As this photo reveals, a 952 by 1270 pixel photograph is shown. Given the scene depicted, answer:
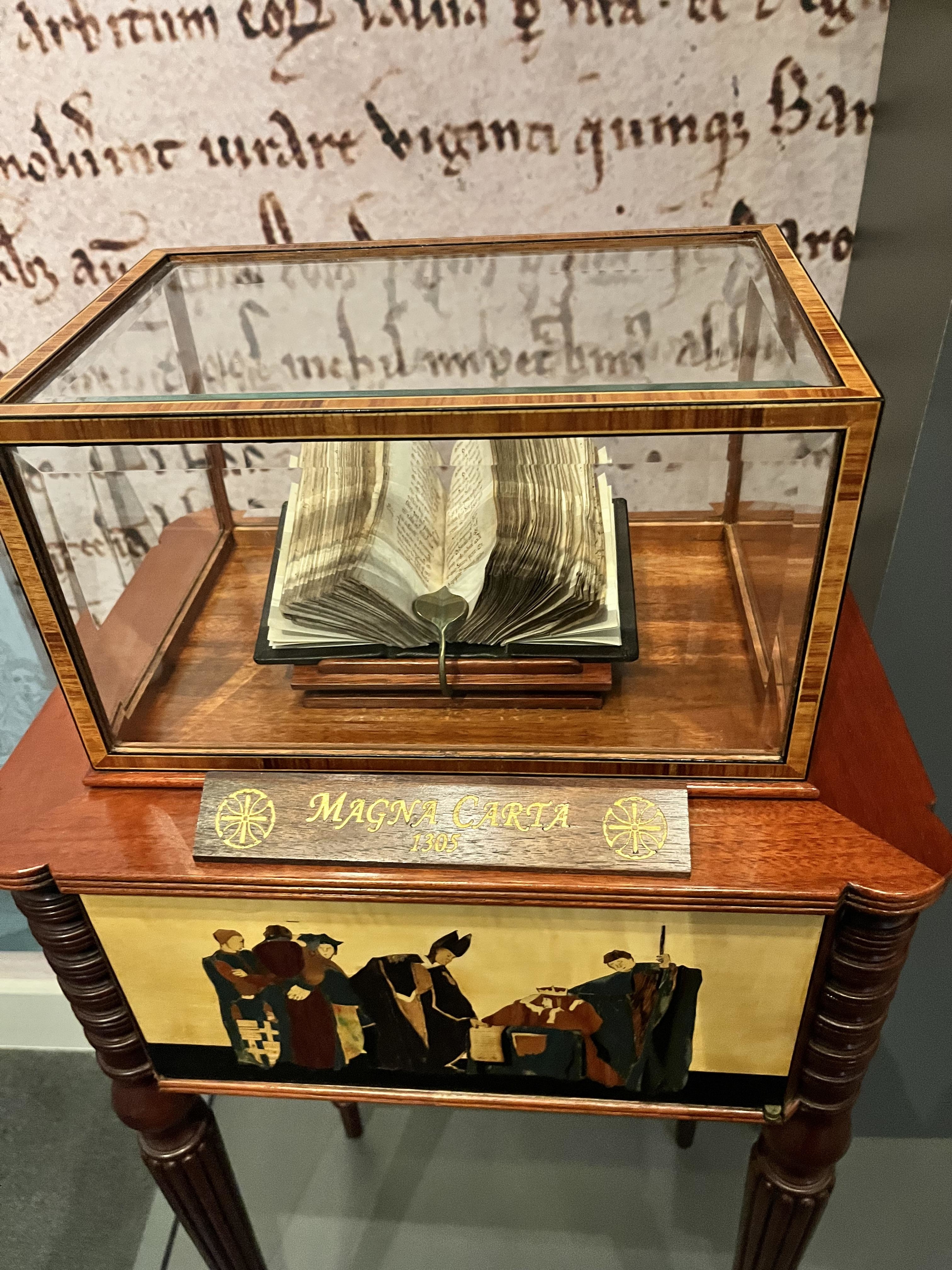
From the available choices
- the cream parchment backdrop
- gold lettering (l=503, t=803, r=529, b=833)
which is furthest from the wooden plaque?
the cream parchment backdrop

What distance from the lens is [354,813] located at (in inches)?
26.7

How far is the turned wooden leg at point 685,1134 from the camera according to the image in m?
1.29

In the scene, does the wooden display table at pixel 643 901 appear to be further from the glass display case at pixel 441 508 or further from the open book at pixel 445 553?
the open book at pixel 445 553

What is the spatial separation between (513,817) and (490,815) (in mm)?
15

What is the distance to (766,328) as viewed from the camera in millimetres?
706

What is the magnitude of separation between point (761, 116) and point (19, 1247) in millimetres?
1596

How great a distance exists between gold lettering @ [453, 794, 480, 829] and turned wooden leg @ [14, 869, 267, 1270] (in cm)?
28

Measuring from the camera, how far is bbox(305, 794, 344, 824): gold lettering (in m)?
0.68

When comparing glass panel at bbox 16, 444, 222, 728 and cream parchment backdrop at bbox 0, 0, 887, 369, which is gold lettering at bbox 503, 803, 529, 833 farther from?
cream parchment backdrop at bbox 0, 0, 887, 369

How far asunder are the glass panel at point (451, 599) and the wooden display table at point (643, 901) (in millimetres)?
65

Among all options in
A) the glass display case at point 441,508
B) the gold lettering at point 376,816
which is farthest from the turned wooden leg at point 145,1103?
the gold lettering at point 376,816

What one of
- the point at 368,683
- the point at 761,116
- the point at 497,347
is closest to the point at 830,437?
the point at 497,347

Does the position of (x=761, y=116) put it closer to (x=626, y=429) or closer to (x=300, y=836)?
(x=626, y=429)

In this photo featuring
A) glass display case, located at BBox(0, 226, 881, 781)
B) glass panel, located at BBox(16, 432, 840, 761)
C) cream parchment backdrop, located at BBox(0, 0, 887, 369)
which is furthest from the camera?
cream parchment backdrop, located at BBox(0, 0, 887, 369)
